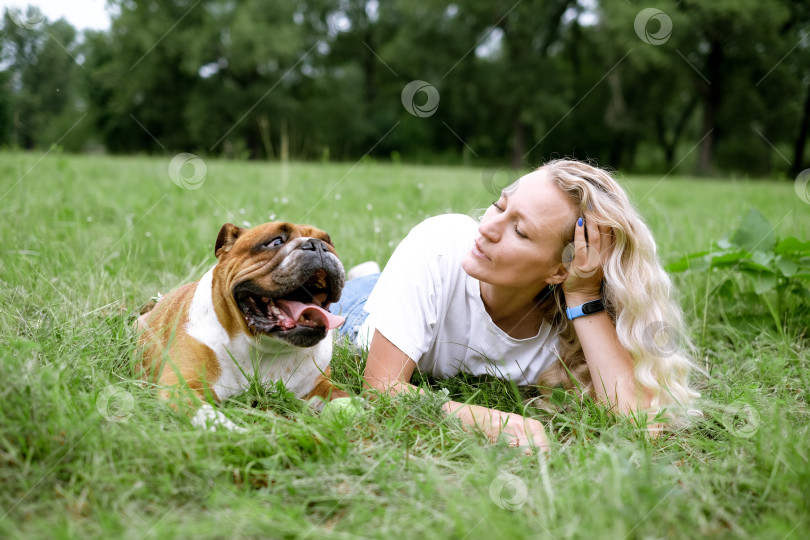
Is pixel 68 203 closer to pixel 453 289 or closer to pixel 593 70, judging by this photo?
pixel 453 289

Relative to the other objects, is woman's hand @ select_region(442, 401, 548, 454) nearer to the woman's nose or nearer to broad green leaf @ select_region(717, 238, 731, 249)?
the woman's nose

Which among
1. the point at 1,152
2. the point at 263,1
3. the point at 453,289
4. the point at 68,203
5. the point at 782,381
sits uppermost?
the point at 263,1

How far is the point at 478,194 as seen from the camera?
27.5ft

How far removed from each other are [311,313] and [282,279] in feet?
0.72

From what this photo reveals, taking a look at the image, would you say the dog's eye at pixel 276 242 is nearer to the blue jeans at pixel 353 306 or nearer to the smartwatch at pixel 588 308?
the blue jeans at pixel 353 306

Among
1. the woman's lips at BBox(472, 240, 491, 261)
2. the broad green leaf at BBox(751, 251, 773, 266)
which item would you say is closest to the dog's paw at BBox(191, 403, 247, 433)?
the woman's lips at BBox(472, 240, 491, 261)

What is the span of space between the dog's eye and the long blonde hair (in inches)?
50.6

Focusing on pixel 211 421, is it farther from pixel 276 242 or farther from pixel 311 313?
pixel 276 242

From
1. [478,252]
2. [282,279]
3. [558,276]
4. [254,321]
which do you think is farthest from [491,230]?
[254,321]

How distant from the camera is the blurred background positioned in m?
22.9

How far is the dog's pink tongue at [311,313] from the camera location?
2609 millimetres

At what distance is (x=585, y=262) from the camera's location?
2811 millimetres

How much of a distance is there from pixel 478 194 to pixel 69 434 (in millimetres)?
6952

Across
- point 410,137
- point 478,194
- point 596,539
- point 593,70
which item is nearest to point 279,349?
point 596,539
